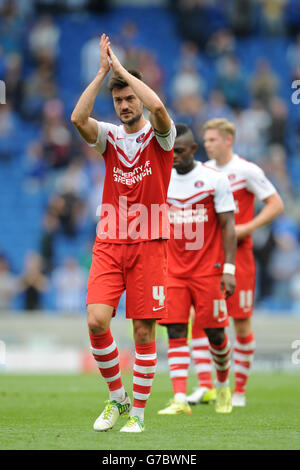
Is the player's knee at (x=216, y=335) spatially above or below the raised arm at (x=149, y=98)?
below

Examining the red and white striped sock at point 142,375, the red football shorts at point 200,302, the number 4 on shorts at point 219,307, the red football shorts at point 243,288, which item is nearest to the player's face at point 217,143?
the red football shorts at point 243,288

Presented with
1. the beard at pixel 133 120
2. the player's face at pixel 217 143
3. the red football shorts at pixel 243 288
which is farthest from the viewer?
the player's face at pixel 217 143

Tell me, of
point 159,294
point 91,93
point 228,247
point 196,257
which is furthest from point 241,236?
point 91,93

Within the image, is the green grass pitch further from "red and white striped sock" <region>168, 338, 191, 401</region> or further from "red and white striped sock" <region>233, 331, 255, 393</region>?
"red and white striped sock" <region>168, 338, 191, 401</region>

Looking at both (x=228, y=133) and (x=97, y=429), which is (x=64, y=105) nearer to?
(x=228, y=133)

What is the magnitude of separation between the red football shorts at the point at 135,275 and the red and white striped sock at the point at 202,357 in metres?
2.86

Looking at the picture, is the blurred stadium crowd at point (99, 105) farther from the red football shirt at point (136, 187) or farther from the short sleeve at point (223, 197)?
the red football shirt at point (136, 187)

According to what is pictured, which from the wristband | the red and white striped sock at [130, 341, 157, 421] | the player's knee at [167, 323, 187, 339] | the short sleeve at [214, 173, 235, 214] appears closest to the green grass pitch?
the red and white striped sock at [130, 341, 157, 421]

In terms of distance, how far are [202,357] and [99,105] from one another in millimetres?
13402

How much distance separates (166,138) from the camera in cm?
684

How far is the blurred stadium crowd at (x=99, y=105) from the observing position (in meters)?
17.8

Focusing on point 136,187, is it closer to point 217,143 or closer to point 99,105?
point 217,143

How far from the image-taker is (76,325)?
1631cm

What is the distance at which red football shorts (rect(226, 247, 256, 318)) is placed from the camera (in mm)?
9453
